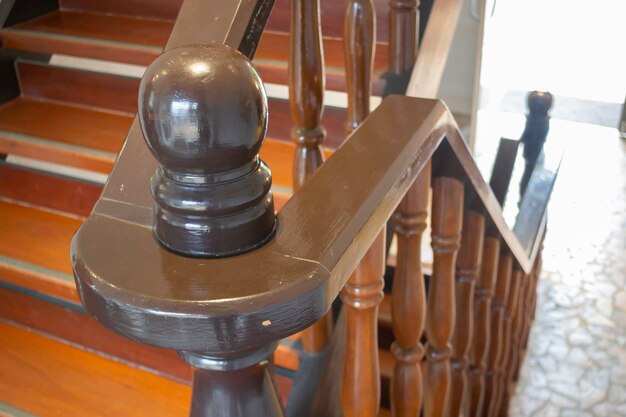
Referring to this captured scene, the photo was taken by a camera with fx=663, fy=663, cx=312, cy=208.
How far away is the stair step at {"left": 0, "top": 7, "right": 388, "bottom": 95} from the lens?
5.58ft

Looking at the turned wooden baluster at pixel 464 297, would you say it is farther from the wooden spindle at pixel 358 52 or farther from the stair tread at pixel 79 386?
the stair tread at pixel 79 386

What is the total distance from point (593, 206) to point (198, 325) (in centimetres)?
418

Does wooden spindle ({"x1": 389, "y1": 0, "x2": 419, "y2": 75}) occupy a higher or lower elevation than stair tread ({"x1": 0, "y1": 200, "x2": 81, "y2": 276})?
higher

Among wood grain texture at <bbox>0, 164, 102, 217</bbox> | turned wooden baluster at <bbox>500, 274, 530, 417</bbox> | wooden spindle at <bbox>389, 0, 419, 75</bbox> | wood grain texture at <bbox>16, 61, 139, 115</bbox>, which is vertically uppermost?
wooden spindle at <bbox>389, 0, 419, 75</bbox>

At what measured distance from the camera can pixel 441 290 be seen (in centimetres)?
112

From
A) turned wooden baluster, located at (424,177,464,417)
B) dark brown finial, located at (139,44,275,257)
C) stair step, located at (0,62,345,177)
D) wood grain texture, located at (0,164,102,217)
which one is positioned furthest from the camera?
wood grain texture, located at (0,164,102,217)

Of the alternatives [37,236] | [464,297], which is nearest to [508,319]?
[464,297]

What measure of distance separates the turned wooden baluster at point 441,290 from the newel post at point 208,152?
521 mm

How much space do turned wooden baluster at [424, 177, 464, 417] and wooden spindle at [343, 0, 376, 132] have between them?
323 mm

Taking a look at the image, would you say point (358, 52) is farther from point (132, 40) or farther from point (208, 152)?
point (132, 40)

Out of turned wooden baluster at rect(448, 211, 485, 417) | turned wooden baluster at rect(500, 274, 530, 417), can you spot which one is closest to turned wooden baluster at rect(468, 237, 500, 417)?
turned wooden baluster at rect(448, 211, 485, 417)

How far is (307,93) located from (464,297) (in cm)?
51

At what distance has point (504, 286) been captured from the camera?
5.80 feet

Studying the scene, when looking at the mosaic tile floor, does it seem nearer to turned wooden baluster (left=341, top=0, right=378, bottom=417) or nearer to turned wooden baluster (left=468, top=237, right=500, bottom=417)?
turned wooden baluster (left=468, top=237, right=500, bottom=417)
